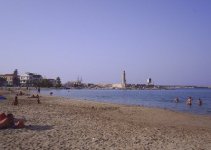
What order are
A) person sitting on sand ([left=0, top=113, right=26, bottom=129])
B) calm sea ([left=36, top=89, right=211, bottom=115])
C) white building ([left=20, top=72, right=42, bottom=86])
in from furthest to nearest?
white building ([left=20, top=72, right=42, bottom=86]), calm sea ([left=36, top=89, right=211, bottom=115]), person sitting on sand ([left=0, top=113, right=26, bottom=129])

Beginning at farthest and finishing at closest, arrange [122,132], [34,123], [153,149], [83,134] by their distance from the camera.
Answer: [34,123], [122,132], [83,134], [153,149]

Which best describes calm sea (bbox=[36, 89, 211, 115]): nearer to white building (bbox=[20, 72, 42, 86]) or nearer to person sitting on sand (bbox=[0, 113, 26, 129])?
person sitting on sand (bbox=[0, 113, 26, 129])

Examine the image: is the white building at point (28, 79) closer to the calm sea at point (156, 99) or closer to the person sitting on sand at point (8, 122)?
the calm sea at point (156, 99)

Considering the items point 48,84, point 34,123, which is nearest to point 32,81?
point 48,84

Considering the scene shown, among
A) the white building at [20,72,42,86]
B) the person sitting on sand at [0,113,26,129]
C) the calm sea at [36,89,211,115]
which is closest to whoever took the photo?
the person sitting on sand at [0,113,26,129]

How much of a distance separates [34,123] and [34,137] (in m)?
3.43

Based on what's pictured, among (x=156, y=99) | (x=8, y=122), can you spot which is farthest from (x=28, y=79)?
(x=8, y=122)

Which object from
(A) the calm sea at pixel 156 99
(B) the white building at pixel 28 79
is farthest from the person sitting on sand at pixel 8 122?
(B) the white building at pixel 28 79

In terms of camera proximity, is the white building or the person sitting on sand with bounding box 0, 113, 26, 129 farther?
the white building

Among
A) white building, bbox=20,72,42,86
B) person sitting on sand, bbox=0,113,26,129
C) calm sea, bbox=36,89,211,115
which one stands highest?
white building, bbox=20,72,42,86

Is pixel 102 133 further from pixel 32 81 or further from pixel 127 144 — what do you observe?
pixel 32 81

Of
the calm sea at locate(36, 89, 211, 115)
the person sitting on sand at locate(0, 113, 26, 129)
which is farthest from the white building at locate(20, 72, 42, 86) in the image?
the person sitting on sand at locate(0, 113, 26, 129)

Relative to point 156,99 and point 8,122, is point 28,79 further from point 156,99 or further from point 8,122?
point 8,122

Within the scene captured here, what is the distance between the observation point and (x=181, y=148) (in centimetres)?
1066
